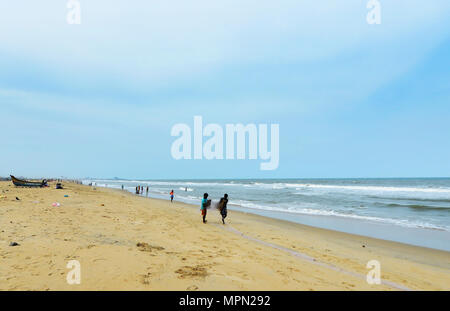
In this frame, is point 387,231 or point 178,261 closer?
point 178,261

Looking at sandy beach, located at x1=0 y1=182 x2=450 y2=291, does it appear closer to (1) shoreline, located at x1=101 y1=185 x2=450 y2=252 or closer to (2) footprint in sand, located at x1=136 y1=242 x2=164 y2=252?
→ (2) footprint in sand, located at x1=136 y1=242 x2=164 y2=252

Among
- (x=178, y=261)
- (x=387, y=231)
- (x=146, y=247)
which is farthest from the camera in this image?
(x=387, y=231)

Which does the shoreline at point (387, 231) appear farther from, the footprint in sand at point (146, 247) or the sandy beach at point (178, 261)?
the footprint in sand at point (146, 247)

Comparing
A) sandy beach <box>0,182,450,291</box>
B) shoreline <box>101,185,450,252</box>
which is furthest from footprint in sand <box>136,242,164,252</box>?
shoreline <box>101,185,450,252</box>

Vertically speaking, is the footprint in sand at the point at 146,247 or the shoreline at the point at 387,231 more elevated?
the footprint in sand at the point at 146,247

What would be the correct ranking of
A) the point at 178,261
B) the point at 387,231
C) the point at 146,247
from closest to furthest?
the point at 178,261, the point at 146,247, the point at 387,231

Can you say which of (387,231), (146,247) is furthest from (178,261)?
(387,231)

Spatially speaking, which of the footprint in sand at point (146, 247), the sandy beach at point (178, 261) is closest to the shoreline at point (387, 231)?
the sandy beach at point (178, 261)

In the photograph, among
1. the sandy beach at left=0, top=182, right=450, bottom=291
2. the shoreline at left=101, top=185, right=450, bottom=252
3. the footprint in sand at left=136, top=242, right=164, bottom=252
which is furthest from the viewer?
the shoreline at left=101, top=185, right=450, bottom=252

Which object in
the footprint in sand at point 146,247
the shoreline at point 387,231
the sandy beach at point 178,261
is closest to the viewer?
the sandy beach at point 178,261

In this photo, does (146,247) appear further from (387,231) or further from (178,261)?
(387,231)

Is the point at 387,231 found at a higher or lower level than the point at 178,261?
lower

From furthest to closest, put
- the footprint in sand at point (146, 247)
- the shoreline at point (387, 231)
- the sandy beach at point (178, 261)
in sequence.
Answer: the shoreline at point (387, 231), the footprint in sand at point (146, 247), the sandy beach at point (178, 261)
